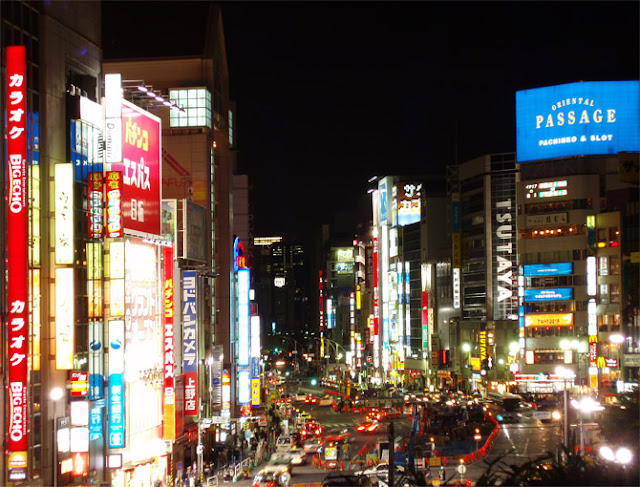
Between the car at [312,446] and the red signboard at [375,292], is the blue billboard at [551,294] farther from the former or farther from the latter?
the car at [312,446]

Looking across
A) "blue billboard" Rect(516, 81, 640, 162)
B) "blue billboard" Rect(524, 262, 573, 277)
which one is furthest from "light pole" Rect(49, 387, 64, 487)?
"blue billboard" Rect(516, 81, 640, 162)

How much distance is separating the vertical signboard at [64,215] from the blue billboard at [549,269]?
2951 inches

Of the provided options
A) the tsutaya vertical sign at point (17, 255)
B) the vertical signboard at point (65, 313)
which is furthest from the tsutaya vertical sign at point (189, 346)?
the tsutaya vertical sign at point (17, 255)

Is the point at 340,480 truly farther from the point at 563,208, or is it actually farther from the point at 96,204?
the point at 563,208

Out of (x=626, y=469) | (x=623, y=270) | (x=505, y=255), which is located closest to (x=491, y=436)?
(x=623, y=270)

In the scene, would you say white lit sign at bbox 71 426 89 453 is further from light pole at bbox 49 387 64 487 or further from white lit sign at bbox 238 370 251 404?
white lit sign at bbox 238 370 251 404

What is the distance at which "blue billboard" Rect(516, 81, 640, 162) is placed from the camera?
103812mm

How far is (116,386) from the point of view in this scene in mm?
39125

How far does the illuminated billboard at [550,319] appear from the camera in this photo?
10231 centimetres

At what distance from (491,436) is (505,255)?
52703 millimetres

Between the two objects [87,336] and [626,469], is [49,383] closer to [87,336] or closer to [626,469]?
[87,336]

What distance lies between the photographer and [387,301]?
13900 centimetres

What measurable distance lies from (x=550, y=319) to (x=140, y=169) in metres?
68.1

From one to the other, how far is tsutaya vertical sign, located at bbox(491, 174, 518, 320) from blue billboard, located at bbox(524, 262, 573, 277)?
8753mm
